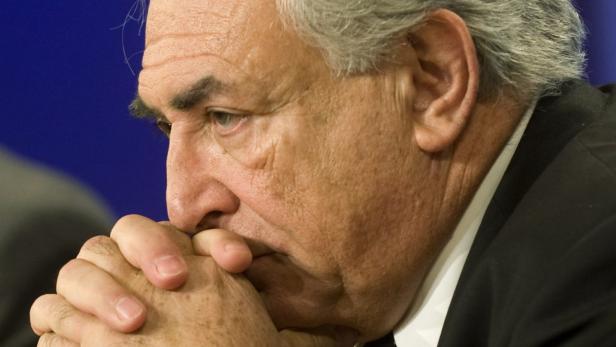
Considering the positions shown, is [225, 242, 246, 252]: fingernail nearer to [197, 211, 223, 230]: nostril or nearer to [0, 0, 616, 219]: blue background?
[197, 211, 223, 230]: nostril

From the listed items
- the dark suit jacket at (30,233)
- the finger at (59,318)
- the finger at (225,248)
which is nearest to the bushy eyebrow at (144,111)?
the finger at (225,248)

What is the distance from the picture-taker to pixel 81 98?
1940 mm

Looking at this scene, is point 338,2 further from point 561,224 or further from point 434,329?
point 434,329

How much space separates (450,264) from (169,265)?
0.45 metres

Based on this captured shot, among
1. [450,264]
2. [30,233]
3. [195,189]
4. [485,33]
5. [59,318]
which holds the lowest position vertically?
[30,233]

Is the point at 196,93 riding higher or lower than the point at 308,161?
higher

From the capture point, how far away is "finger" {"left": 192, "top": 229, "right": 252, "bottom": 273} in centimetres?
134

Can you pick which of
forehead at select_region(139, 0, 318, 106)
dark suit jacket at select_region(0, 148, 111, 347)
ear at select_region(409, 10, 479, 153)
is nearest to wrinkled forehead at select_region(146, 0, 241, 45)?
forehead at select_region(139, 0, 318, 106)

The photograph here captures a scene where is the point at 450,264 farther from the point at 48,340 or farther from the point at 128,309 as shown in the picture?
the point at 48,340

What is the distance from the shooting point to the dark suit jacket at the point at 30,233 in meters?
1.87

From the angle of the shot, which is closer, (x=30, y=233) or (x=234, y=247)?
(x=234, y=247)

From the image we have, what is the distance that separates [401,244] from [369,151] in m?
0.16

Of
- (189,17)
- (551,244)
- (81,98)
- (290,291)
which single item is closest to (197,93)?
(189,17)

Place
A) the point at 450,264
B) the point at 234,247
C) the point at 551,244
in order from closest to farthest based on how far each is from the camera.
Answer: the point at 551,244, the point at 234,247, the point at 450,264
